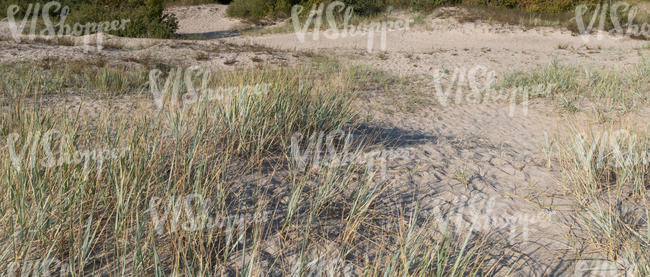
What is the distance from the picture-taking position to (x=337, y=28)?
14.4m

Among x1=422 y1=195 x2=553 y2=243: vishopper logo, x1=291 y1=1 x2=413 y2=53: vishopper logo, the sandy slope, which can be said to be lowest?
x1=422 y1=195 x2=553 y2=243: vishopper logo

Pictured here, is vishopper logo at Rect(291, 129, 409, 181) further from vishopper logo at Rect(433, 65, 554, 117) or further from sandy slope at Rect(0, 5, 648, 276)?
vishopper logo at Rect(433, 65, 554, 117)

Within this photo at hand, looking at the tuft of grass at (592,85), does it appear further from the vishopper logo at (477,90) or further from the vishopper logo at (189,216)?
the vishopper logo at (189,216)

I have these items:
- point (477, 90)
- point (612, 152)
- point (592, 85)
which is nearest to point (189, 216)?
point (612, 152)

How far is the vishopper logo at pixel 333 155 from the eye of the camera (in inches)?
111

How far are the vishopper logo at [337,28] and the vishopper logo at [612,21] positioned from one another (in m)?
5.99

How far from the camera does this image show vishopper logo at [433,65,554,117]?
6320 millimetres

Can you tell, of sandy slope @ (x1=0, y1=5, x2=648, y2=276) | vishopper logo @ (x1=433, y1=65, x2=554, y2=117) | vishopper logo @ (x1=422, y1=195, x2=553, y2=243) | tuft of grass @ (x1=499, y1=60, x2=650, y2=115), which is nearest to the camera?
vishopper logo @ (x1=422, y1=195, x2=553, y2=243)

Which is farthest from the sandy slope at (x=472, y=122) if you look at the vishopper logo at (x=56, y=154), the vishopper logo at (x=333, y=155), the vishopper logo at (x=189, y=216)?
the vishopper logo at (x=56, y=154)

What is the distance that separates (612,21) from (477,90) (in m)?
10.6

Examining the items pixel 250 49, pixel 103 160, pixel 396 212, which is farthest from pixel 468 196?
pixel 250 49

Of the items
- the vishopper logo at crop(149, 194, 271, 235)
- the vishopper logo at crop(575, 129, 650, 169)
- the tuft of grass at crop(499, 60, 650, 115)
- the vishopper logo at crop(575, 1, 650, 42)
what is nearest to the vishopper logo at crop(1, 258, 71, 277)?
the vishopper logo at crop(149, 194, 271, 235)

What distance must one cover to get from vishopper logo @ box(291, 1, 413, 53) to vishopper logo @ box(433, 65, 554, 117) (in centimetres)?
401

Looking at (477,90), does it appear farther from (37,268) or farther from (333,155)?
(37,268)
